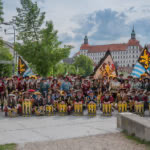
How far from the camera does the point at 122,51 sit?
150 m

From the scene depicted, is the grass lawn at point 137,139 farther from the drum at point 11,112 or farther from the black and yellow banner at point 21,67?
the black and yellow banner at point 21,67

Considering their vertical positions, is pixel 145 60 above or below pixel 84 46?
below

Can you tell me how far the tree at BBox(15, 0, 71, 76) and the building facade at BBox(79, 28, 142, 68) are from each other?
123433 mm

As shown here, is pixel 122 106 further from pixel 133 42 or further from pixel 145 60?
pixel 133 42

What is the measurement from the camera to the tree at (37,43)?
78.7 ft

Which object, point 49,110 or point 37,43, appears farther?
point 37,43

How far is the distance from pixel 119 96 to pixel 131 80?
7.10 ft

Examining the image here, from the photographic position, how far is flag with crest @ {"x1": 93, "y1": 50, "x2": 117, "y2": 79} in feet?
54.8

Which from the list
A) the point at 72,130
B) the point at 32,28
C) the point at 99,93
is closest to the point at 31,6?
the point at 32,28

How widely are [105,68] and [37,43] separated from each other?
10.1m

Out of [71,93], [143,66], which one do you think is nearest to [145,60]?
[143,66]

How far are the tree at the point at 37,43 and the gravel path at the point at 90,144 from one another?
17.1m

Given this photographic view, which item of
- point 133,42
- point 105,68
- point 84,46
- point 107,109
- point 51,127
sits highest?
point 133,42

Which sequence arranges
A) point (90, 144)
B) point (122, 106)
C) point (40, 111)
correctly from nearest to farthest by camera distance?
point (90, 144)
point (40, 111)
point (122, 106)
